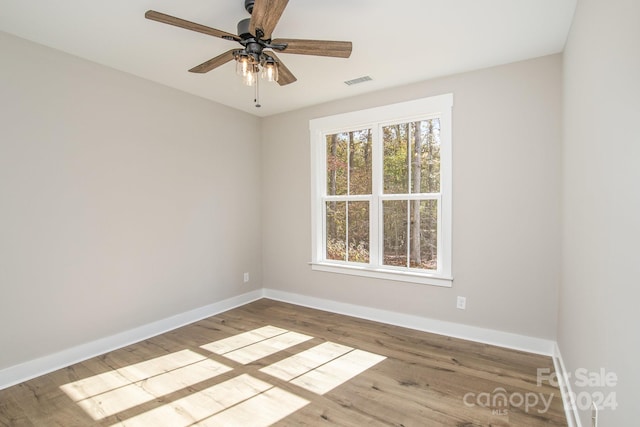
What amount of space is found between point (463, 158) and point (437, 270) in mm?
1172

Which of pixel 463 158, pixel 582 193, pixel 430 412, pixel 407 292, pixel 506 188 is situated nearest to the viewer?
pixel 582 193

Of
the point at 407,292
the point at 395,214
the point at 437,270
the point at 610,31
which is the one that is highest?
the point at 610,31

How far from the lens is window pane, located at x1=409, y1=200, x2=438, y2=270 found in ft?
11.3

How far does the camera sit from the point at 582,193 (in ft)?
6.18

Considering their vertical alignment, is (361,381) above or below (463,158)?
below

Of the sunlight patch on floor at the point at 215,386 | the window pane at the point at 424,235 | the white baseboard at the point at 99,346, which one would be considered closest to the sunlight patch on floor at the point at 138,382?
the sunlight patch on floor at the point at 215,386

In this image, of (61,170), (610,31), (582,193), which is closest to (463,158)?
(582,193)

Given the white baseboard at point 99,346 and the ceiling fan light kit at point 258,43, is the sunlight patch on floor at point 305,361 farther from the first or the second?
the ceiling fan light kit at point 258,43

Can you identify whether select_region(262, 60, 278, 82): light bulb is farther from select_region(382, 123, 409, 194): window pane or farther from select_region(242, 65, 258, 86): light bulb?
select_region(382, 123, 409, 194): window pane

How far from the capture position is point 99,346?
9.62 ft

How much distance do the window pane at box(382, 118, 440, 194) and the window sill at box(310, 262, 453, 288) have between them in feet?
2.96

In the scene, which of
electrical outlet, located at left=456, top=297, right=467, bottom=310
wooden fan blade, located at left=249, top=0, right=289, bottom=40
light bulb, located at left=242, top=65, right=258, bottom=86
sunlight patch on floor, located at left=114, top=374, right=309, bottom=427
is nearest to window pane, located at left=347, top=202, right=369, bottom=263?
electrical outlet, located at left=456, top=297, right=467, bottom=310

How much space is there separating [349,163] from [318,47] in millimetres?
2053

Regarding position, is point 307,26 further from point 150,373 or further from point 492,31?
point 150,373
